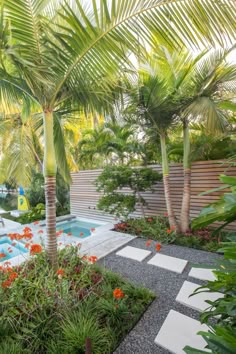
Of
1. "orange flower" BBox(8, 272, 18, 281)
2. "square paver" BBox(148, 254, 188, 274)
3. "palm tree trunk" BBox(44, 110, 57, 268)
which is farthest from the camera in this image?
"square paver" BBox(148, 254, 188, 274)

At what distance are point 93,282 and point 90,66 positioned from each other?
2759mm

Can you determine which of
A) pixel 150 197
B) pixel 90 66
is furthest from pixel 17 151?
pixel 90 66

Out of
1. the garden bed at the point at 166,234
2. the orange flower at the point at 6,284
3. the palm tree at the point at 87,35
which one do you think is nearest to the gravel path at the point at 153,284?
the garden bed at the point at 166,234

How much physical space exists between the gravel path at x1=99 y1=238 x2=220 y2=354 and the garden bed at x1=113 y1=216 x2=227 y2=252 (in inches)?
8.7

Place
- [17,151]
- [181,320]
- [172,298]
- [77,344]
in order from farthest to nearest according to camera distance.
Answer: [17,151], [172,298], [181,320], [77,344]

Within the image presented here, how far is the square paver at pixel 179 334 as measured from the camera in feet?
5.91

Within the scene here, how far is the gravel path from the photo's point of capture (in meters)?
1.85

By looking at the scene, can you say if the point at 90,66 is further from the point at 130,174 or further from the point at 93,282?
the point at 130,174

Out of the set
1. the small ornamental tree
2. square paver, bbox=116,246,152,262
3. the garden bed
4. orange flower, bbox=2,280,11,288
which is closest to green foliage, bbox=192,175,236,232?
orange flower, bbox=2,280,11,288

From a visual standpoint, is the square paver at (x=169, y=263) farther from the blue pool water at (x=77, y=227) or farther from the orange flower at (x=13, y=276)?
the blue pool water at (x=77, y=227)

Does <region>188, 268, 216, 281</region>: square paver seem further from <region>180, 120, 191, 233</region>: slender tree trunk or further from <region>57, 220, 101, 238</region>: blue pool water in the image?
<region>57, 220, 101, 238</region>: blue pool water

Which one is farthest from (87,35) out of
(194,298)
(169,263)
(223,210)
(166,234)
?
(166,234)

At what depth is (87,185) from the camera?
812cm

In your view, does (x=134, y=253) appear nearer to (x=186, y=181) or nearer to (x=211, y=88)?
(x=186, y=181)
